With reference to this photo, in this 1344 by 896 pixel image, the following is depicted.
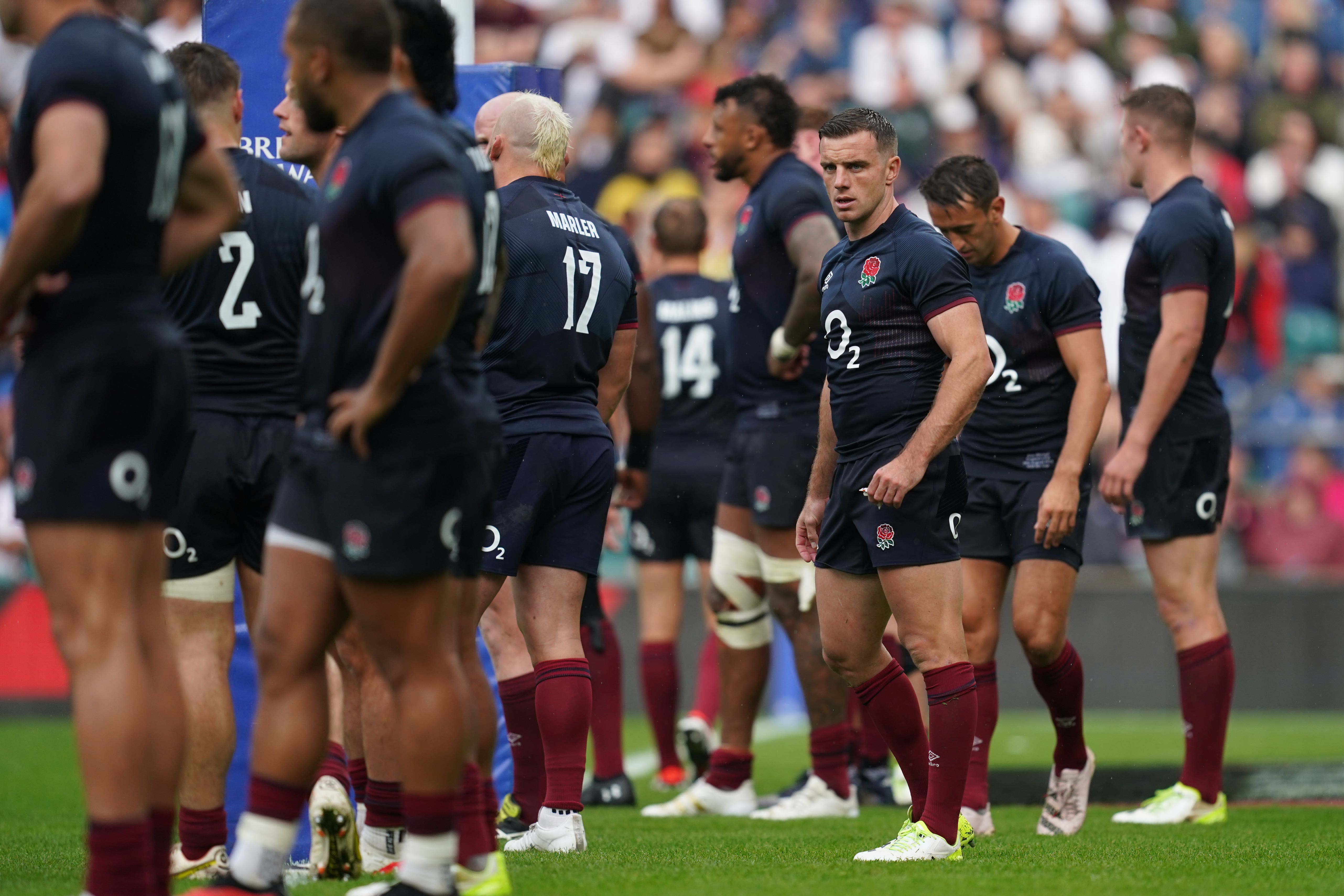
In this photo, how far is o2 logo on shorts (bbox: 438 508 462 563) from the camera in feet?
13.1

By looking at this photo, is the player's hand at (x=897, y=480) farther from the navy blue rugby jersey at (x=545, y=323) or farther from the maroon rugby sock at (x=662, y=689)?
the maroon rugby sock at (x=662, y=689)

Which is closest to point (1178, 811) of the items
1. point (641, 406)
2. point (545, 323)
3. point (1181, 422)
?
point (1181, 422)

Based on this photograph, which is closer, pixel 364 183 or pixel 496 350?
pixel 364 183

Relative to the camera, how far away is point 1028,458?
6.96 metres

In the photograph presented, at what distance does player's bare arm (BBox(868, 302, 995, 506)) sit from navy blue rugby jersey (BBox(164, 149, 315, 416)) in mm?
1887

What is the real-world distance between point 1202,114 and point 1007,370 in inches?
490

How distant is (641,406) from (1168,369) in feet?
7.62

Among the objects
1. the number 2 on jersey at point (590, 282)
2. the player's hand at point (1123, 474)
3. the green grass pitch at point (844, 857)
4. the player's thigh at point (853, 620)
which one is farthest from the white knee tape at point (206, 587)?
the player's hand at point (1123, 474)

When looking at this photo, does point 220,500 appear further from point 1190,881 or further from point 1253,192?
point 1253,192

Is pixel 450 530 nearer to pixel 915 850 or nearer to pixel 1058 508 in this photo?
pixel 915 850

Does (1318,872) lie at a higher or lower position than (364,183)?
lower

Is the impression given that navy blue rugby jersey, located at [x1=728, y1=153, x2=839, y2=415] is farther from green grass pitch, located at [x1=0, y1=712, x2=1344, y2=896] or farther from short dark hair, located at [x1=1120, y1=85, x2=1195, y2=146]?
green grass pitch, located at [x1=0, y1=712, x2=1344, y2=896]

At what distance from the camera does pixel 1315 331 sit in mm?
16734

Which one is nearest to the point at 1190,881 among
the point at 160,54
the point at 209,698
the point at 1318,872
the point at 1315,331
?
the point at 1318,872
